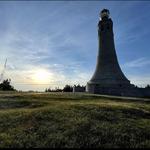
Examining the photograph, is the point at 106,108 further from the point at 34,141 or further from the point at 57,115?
the point at 34,141

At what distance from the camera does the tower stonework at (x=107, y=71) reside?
175 feet

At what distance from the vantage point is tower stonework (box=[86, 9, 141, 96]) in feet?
175

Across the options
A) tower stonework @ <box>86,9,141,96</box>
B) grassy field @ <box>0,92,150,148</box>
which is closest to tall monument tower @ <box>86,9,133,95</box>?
tower stonework @ <box>86,9,141,96</box>

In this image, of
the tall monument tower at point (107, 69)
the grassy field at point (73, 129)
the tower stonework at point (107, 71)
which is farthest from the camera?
the tall monument tower at point (107, 69)

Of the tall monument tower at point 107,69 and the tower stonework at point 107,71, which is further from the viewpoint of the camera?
the tall monument tower at point 107,69

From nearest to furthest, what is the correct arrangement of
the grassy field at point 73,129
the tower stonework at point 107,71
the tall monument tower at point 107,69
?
the grassy field at point 73,129 → the tower stonework at point 107,71 → the tall monument tower at point 107,69

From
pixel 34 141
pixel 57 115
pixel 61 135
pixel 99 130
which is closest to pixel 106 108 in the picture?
pixel 57 115

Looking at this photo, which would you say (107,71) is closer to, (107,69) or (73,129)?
(107,69)

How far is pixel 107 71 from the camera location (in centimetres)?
5891

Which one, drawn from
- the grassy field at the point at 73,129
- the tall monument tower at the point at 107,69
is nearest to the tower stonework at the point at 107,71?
the tall monument tower at the point at 107,69

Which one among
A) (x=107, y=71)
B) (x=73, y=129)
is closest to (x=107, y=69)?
(x=107, y=71)

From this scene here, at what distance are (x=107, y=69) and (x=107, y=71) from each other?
74 cm

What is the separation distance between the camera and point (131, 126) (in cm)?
1895

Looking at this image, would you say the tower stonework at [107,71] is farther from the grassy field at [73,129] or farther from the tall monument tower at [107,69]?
the grassy field at [73,129]
